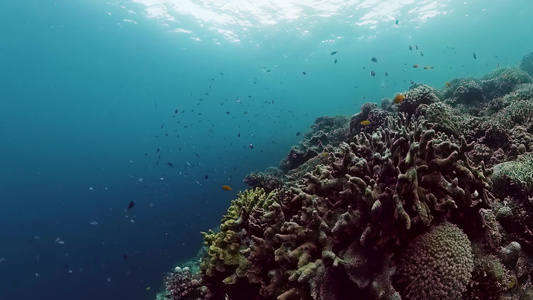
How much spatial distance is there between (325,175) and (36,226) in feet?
207

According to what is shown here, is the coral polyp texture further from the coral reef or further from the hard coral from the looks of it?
the coral reef

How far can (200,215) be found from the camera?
24453mm

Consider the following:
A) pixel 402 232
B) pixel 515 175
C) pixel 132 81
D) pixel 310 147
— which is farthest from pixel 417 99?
pixel 132 81

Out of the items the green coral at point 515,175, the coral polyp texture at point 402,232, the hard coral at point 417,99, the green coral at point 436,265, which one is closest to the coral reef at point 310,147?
the hard coral at point 417,99

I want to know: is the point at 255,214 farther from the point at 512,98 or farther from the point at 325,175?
the point at 512,98

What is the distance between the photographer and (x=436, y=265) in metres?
2.46

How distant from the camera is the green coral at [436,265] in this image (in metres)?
2.43

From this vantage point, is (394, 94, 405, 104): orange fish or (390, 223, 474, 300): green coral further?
(394, 94, 405, 104): orange fish

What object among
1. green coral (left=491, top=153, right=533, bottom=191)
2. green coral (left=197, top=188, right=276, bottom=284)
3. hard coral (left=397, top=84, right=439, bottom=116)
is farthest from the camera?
hard coral (left=397, top=84, right=439, bottom=116)

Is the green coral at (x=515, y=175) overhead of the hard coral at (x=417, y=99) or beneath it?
beneath

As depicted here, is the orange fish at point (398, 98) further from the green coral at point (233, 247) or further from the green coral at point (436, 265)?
the green coral at point (436, 265)

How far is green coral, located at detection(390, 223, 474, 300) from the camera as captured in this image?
2430 mm

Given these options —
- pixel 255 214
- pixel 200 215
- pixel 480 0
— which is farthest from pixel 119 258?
pixel 480 0

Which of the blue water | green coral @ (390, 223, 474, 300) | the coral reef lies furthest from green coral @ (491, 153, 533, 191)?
the blue water
